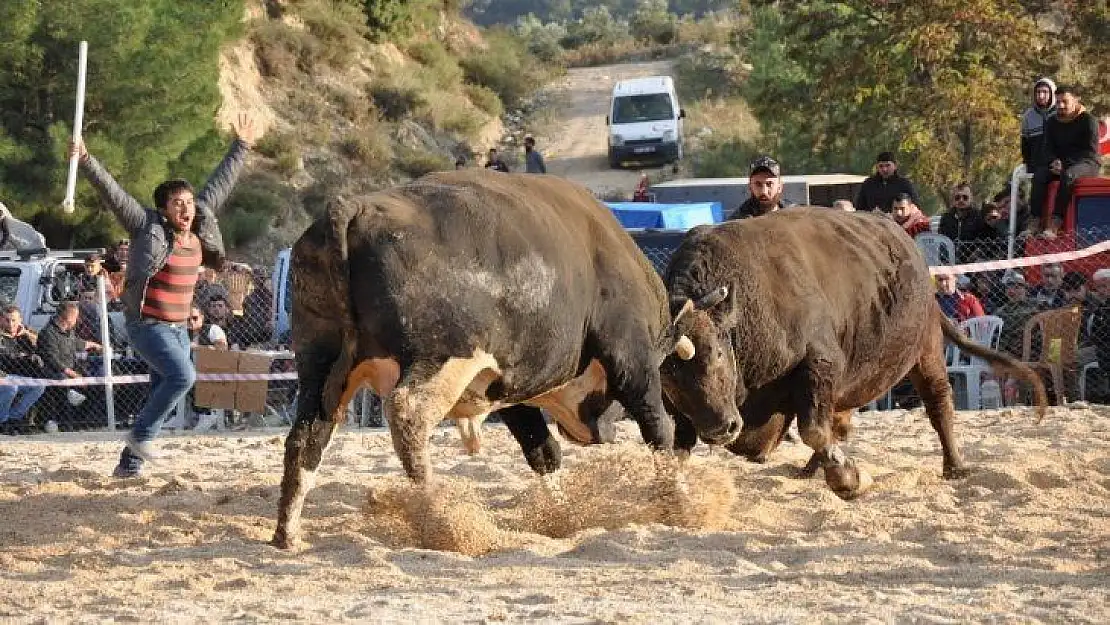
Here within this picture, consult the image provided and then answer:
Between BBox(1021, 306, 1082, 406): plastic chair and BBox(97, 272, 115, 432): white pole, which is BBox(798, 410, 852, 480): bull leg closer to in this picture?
BBox(1021, 306, 1082, 406): plastic chair

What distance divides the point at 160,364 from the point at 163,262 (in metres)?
0.56

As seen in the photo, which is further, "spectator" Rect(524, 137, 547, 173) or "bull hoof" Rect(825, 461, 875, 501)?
"spectator" Rect(524, 137, 547, 173)

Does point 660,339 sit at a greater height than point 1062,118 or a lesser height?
lesser

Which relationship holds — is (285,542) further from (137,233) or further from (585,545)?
(137,233)

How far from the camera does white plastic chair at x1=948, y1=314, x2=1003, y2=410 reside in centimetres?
1258

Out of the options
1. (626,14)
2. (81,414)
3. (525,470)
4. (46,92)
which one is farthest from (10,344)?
(626,14)

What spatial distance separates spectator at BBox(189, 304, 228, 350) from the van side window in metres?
1.67

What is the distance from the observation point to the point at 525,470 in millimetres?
9781

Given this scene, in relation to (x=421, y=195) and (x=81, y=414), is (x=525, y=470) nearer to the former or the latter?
(x=421, y=195)

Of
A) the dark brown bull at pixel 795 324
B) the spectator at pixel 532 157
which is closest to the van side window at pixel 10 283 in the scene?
the dark brown bull at pixel 795 324

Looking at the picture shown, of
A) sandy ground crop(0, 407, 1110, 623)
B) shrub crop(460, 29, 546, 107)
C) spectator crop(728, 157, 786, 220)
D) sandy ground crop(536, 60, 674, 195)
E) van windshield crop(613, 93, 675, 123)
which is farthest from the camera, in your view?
shrub crop(460, 29, 546, 107)

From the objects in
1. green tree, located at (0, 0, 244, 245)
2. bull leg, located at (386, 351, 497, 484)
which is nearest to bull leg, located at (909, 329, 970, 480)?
bull leg, located at (386, 351, 497, 484)

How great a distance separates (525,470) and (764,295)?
2265 millimetres

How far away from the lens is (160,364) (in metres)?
9.01
